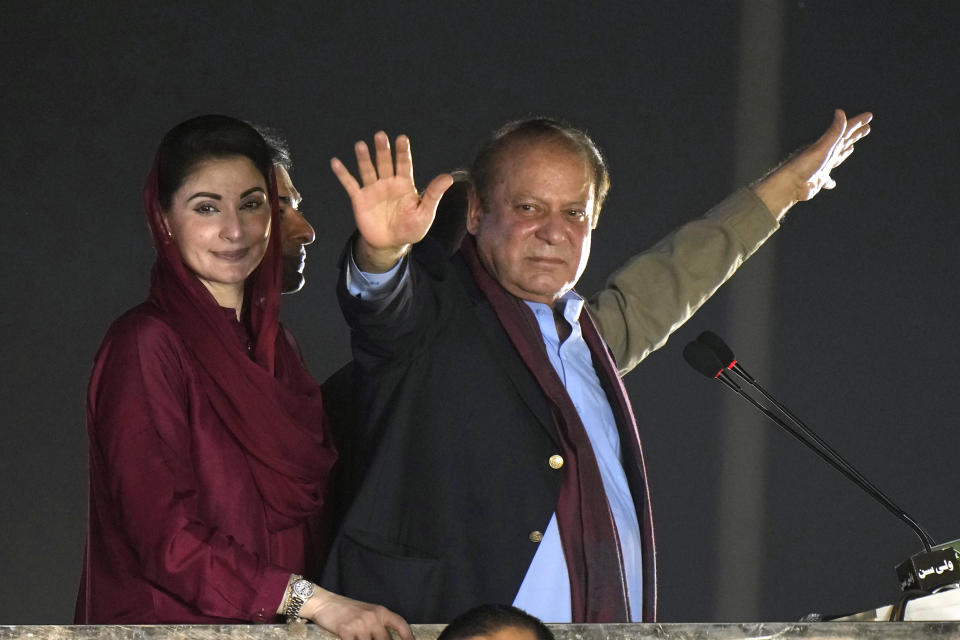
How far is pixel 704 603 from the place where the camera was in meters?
3.59

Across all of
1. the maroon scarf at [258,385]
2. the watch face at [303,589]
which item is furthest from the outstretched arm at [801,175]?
the watch face at [303,589]

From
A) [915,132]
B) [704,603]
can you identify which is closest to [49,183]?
[704,603]

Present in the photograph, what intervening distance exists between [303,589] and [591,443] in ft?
1.64

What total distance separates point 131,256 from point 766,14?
66.6 inches

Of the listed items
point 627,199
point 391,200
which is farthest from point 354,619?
point 627,199

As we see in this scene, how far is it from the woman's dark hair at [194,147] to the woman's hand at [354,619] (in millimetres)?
649

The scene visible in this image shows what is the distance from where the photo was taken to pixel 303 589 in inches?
68.0

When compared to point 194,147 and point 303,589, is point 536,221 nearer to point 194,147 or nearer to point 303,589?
point 194,147

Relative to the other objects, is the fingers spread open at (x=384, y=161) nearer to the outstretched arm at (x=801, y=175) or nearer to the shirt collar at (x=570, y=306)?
the shirt collar at (x=570, y=306)

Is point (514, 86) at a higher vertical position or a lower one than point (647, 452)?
higher

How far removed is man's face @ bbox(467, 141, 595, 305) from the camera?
6.91 feet

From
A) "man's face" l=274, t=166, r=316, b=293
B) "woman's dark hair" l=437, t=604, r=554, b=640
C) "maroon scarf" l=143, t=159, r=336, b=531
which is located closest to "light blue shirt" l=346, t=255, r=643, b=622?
"maroon scarf" l=143, t=159, r=336, b=531

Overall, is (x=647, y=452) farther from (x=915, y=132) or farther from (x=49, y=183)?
(x=49, y=183)

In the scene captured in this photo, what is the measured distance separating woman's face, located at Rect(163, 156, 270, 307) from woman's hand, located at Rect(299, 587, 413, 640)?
1.74 feet
